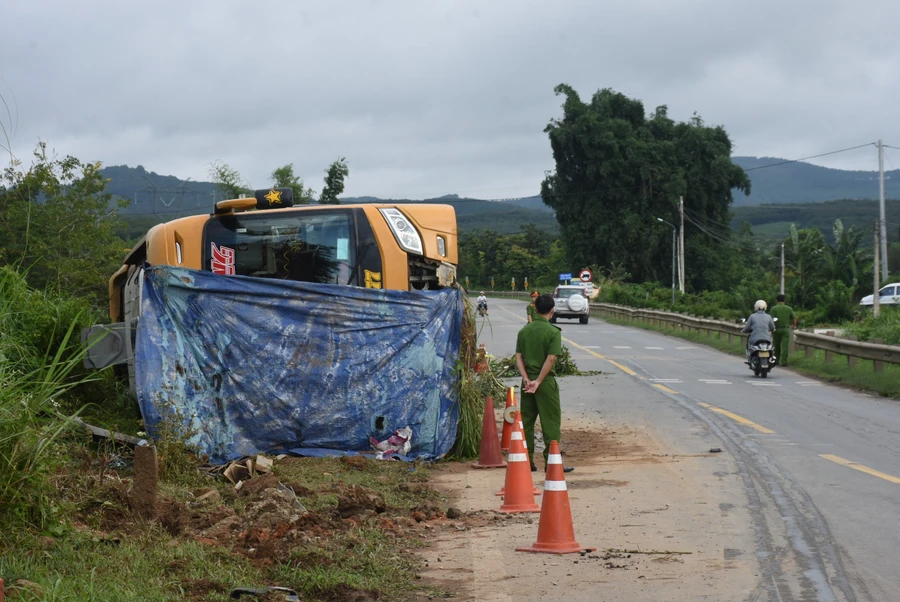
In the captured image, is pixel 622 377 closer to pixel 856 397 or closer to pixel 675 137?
pixel 856 397

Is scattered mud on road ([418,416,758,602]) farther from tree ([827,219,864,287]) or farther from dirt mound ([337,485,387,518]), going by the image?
tree ([827,219,864,287])

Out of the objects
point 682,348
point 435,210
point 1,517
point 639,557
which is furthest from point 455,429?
point 682,348

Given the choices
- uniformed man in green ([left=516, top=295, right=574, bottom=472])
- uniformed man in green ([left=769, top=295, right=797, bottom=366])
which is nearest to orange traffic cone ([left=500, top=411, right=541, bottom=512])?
uniformed man in green ([left=516, top=295, right=574, bottom=472])

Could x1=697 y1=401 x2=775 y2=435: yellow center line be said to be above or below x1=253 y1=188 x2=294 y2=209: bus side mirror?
below

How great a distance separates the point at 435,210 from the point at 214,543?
20.8ft

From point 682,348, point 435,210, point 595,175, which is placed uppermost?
point 595,175

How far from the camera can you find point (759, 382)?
2158cm

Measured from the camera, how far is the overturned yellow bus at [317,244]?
1193cm

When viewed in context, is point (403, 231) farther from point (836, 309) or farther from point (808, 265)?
point (808, 265)

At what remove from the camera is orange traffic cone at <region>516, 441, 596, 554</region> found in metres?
7.11

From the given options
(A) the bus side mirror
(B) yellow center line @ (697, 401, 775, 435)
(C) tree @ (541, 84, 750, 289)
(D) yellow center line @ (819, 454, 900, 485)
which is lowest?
(B) yellow center line @ (697, 401, 775, 435)

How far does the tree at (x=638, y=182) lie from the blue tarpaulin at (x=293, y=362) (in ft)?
224

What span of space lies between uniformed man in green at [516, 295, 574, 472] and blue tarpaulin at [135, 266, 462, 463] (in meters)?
1.10

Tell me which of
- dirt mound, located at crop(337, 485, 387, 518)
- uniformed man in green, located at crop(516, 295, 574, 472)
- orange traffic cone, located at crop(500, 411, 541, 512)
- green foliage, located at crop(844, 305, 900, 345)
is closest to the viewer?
dirt mound, located at crop(337, 485, 387, 518)
